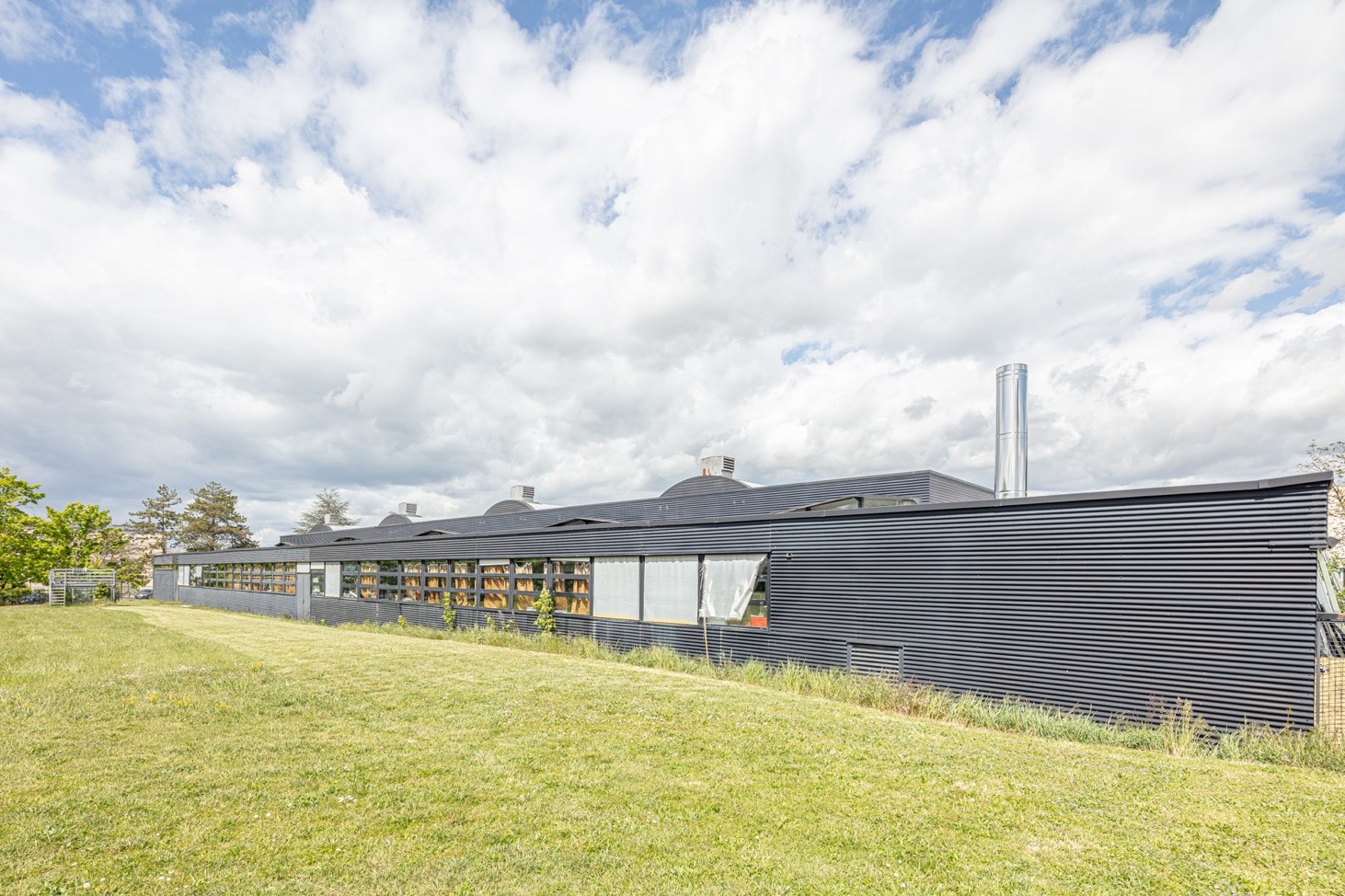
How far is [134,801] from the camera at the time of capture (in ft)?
16.4

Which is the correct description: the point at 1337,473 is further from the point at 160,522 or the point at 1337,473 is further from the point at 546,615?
the point at 160,522

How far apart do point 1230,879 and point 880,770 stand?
2.45 metres

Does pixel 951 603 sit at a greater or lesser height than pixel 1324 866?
greater

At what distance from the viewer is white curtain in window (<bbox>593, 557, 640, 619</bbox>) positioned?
14.6 metres

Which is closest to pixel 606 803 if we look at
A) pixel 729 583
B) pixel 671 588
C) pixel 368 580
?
pixel 729 583

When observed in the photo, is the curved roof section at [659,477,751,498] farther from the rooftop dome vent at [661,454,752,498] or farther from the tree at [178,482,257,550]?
the tree at [178,482,257,550]

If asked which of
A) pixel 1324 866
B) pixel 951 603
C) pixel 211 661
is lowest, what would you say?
pixel 211 661

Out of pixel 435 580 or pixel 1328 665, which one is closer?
pixel 1328 665

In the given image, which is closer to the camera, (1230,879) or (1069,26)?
(1230,879)

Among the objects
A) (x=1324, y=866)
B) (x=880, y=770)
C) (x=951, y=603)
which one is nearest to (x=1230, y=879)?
(x=1324, y=866)

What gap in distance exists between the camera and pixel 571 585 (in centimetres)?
1617

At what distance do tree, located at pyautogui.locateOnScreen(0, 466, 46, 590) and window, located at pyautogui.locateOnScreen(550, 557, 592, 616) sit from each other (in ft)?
122

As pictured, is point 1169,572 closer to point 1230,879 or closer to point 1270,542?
point 1270,542

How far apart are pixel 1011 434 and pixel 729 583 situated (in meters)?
5.87
